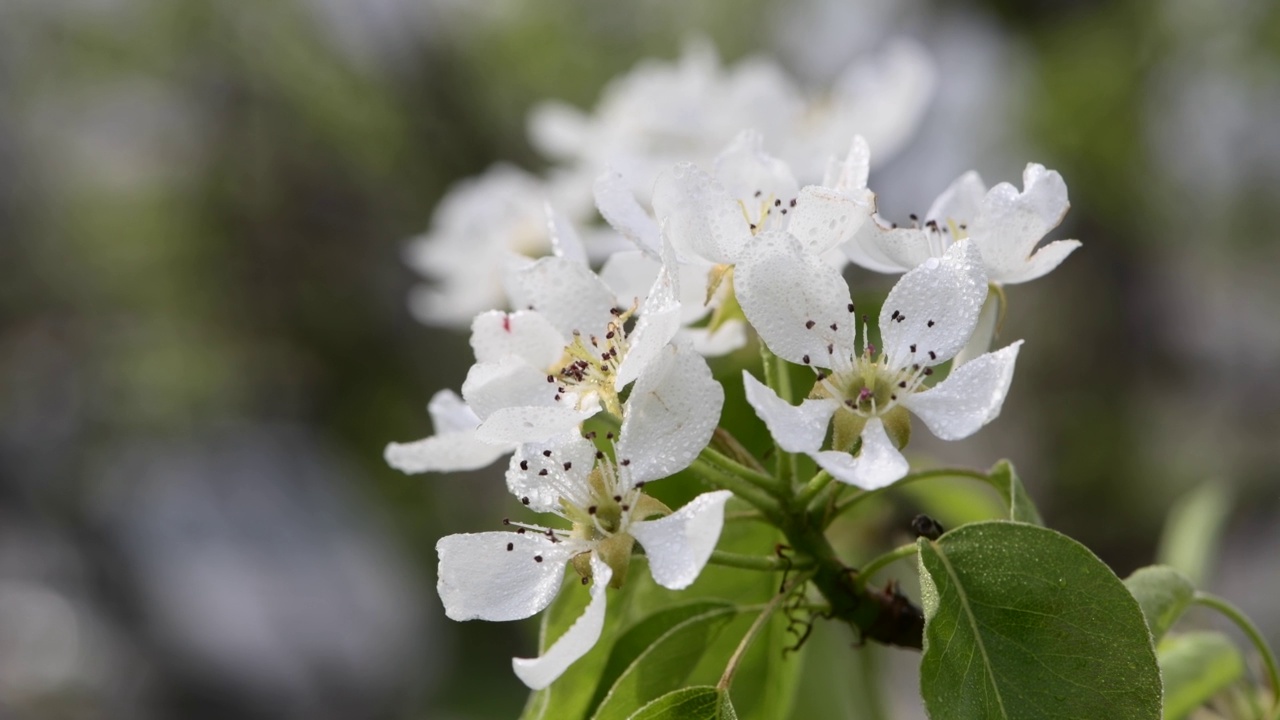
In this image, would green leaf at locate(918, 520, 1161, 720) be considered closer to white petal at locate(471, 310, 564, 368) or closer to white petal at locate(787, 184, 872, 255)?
white petal at locate(787, 184, 872, 255)

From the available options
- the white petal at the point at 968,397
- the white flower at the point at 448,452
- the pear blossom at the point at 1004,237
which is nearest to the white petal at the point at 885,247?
the pear blossom at the point at 1004,237

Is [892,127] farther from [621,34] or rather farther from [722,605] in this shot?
[621,34]

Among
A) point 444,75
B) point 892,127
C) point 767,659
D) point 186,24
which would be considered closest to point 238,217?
point 186,24

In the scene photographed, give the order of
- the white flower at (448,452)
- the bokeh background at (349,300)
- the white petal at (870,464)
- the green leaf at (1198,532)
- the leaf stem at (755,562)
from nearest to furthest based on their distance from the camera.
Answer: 1. the white petal at (870,464)
2. the leaf stem at (755,562)
3. the white flower at (448,452)
4. the green leaf at (1198,532)
5. the bokeh background at (349,300)

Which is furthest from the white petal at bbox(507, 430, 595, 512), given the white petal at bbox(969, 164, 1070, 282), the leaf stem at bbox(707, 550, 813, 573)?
the white petal at bbox(969, 164, 1070, 282)

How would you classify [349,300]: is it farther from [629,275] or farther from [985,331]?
[985,331]

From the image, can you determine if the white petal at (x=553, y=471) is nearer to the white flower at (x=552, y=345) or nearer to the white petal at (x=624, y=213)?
the white flower at (x=552, y=345)
